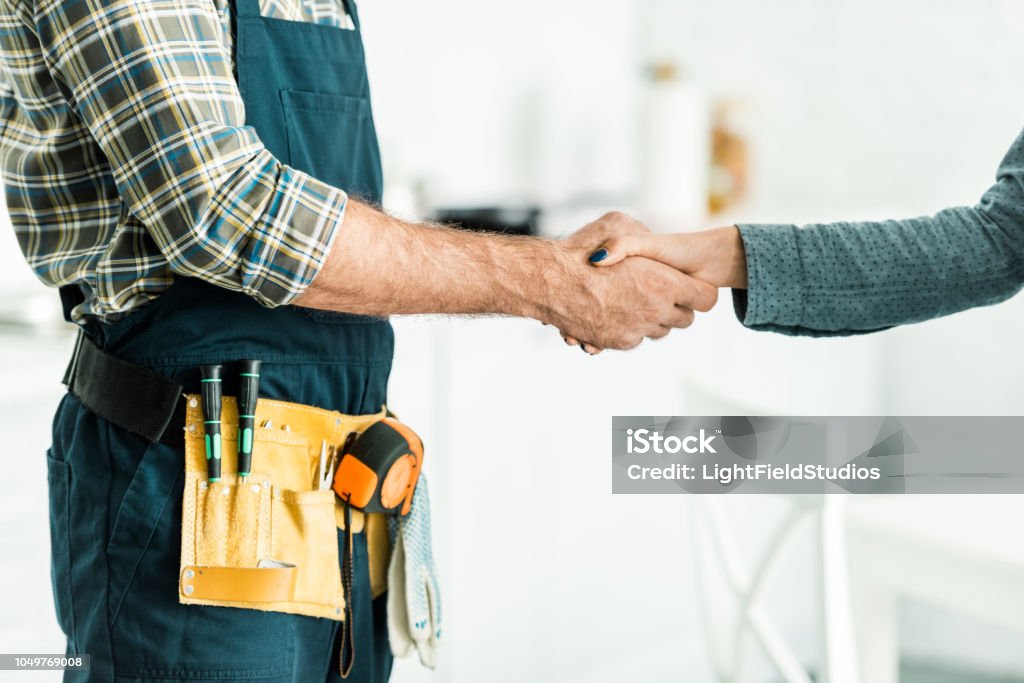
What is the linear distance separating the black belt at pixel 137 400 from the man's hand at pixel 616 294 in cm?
36

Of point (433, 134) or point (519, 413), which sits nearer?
point (519, 413)

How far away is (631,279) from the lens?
42.4 inches

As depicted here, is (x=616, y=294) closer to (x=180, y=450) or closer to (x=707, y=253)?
(x=707, y=253)

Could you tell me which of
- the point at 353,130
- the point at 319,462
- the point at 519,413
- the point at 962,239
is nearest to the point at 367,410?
the point at 319,462


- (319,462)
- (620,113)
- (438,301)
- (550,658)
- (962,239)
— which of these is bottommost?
(550,658)

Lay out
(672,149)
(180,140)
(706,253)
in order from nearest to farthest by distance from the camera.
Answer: (180,140) < (706,253) < (672,149)

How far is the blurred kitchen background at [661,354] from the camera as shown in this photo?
1344 millimetres

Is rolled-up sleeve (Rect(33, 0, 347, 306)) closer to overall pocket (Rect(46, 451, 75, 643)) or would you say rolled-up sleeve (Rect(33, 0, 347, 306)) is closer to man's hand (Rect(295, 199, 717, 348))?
man's hand (Rect(295, 199, 717, 348))

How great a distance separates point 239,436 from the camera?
0.88 meters

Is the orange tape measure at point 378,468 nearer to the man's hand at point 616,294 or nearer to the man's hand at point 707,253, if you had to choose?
the man's hand at point 616,294

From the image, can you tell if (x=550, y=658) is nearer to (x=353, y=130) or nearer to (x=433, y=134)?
(x=433, y=134)

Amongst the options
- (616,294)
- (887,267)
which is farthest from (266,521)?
(887,267)

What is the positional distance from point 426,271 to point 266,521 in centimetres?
26

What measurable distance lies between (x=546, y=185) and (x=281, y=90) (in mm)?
1688
